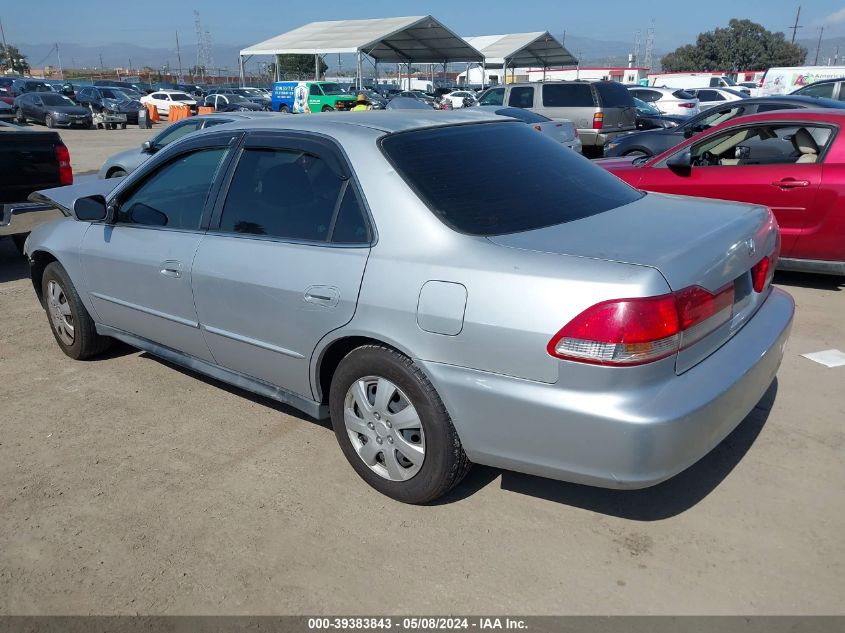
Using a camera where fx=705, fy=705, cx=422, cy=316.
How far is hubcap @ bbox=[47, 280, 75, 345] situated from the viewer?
4840 millimetres

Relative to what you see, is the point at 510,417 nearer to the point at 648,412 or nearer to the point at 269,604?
the point at 648,412

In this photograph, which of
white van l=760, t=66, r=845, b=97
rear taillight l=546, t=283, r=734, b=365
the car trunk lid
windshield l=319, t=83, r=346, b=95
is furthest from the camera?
windshield l=319, t=83, r=346, b=95

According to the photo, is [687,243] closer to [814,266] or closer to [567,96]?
[814,266]

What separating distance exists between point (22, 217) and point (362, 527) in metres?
5.73

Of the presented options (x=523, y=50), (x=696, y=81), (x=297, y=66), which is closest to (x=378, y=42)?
(x=523, y=50)

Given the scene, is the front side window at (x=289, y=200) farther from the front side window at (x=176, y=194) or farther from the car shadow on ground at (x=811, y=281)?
the car shadow on ground at (x=811, y=281)

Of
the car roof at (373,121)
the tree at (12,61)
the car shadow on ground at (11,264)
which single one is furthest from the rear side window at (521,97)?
the tree at (12,61)

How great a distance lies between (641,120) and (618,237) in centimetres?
1563

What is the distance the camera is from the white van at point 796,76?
80.2 ft

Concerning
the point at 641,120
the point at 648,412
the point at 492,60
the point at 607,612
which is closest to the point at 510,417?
the point at 648,412

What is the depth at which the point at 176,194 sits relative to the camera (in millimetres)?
4070

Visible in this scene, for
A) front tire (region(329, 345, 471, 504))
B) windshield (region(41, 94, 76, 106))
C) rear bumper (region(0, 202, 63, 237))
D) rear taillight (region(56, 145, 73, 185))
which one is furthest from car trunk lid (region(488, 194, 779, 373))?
windshield (region(41, 94, 76, 106))

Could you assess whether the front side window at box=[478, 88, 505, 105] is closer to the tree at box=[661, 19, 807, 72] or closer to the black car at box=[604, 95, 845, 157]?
the black car at box=[604, 95, 845, 157]

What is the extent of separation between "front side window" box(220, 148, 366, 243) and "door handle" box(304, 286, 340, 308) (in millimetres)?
235
